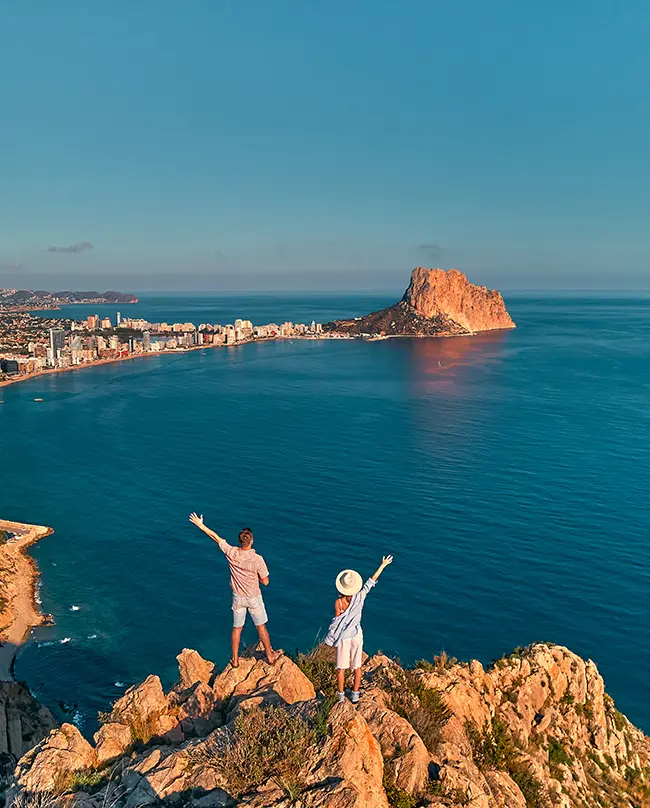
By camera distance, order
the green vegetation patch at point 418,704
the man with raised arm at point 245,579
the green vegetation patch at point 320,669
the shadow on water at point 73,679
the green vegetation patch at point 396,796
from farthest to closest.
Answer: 1. the shadow on water at point 73,679
2. the green vegetation patch at point 320,669
3. the man with raised arm at point 245,579
4. the green vegetation patch at point 418,704
5. the green vegetation patch at point 396,796

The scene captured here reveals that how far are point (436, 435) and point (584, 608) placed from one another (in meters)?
36.8

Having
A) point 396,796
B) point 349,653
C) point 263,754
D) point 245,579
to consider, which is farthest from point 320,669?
point 263,754

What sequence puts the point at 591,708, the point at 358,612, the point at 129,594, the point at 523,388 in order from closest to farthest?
the point at 358,612, the point at 591,708, the point at 129,594, the point at 523,388

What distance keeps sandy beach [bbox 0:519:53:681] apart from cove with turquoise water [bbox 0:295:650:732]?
938 mm

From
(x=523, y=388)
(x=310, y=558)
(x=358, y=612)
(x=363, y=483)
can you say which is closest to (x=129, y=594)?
(x=310, y=558)

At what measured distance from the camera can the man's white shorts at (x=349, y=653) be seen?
28.6 ft

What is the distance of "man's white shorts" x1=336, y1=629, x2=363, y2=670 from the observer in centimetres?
873

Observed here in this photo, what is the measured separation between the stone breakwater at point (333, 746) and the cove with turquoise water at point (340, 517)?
1564cm

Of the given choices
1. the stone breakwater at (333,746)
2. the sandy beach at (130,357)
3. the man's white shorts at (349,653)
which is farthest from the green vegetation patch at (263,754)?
the sandy beach at (130,357)

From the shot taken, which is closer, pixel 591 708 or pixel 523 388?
pixel 591 708

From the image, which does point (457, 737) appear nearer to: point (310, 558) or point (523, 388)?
→ point (310, 558)

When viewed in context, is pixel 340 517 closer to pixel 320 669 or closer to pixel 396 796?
pixel 320 669

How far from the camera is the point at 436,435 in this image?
6881cm

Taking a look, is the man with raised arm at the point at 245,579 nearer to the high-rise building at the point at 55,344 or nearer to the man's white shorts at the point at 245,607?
the man's white shorts at the point at 245,607
